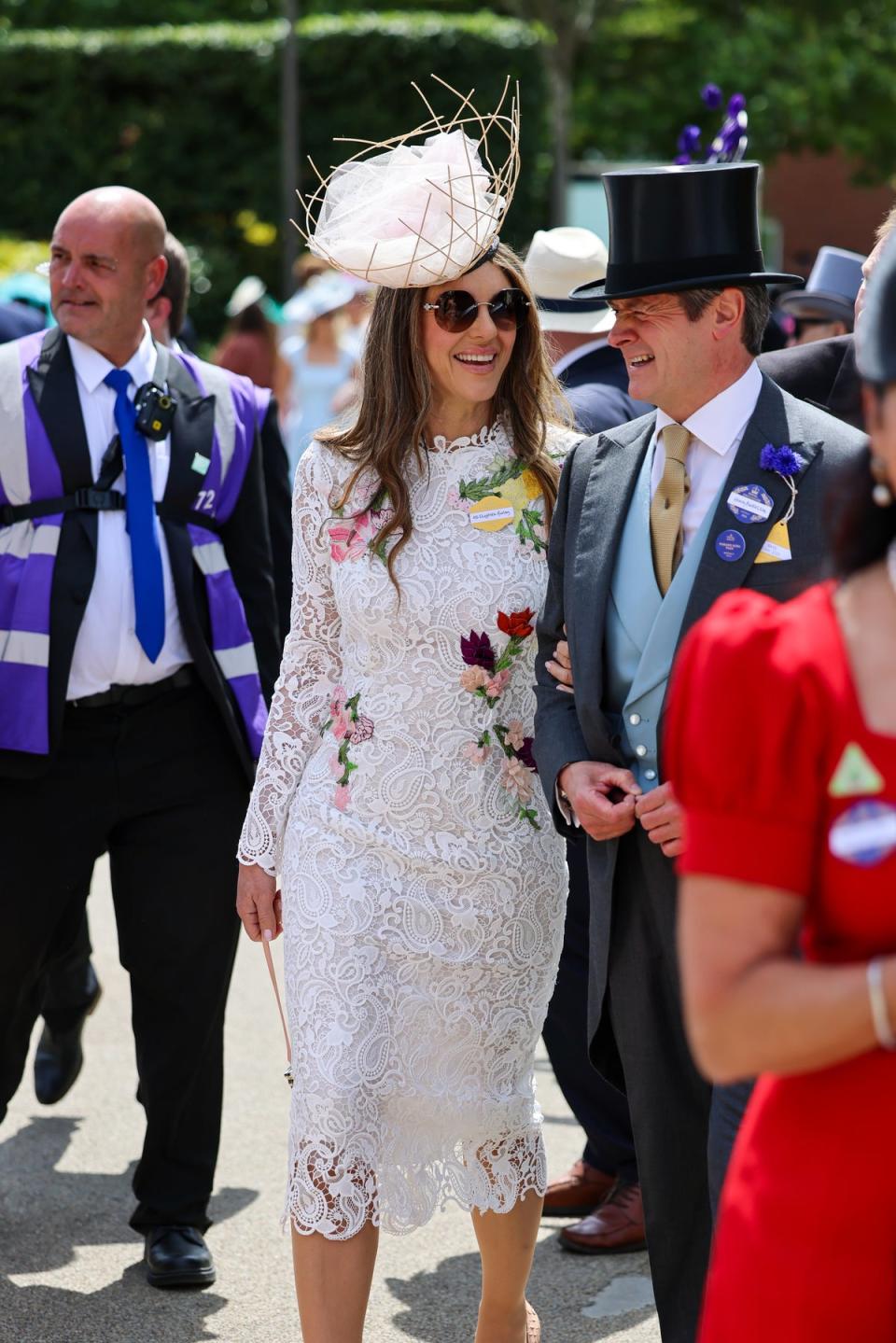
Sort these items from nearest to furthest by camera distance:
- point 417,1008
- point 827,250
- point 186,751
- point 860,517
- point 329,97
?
point 860,517, point 417,1008, point 186,751, point 827,250, point 329,97

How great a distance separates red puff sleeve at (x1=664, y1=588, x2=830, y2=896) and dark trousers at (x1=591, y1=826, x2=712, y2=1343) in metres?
1.44

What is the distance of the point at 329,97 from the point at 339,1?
12.0 feet

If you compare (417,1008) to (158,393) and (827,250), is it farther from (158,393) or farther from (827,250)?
A: (827,250)

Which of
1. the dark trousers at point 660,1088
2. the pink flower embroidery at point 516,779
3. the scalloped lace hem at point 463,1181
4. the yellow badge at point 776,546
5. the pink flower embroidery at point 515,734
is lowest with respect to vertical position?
the scalloped lace hem at point 463,1181

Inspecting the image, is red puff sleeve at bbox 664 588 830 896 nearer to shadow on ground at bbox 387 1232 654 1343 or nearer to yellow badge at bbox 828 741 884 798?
yellow badge at bbox 828 741 884 798

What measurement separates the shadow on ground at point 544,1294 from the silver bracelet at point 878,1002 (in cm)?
248

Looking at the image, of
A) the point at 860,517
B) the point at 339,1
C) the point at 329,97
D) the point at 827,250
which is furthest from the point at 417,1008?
the point at 339,1

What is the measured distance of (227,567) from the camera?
4.68 metres

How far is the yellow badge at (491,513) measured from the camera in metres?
3.77

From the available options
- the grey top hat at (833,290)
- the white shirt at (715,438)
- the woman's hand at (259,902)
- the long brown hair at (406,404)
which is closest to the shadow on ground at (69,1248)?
the woman's hand at (259,902)

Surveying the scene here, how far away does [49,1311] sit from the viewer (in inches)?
168

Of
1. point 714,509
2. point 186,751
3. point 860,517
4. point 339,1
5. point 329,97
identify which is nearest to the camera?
point 860,517

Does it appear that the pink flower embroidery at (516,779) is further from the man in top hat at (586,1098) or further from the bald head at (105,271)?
the bald head at (105,271)

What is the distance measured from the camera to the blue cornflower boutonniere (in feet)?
10.7
